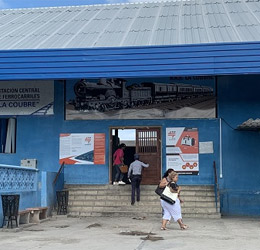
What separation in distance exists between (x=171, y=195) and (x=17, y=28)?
13.7 m

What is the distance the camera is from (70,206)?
55.8 feet

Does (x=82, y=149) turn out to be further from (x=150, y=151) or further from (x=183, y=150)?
(x=183, y=150)

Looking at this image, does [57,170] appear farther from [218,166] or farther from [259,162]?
[259,162]

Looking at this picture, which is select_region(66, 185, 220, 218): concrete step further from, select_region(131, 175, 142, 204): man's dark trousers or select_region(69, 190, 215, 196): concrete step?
select_region(131, 175, 142, 204): man's dark trousers

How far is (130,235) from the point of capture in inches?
445

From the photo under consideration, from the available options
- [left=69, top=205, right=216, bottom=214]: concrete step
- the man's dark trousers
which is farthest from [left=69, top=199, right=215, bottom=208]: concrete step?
the man's dark trousers

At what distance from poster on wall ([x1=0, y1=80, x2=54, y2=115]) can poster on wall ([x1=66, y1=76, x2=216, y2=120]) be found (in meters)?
0.83

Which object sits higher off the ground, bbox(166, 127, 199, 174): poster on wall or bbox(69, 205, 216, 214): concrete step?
bbox(166, 127, 199, 174): poster on wall

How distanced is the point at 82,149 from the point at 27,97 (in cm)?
311

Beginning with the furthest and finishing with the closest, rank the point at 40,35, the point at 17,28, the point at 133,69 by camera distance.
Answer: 1. the point at 17,28
2. the point at 40,35
3. the point at 133,69

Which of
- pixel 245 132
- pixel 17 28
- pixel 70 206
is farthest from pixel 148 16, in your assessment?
pixel 70 206

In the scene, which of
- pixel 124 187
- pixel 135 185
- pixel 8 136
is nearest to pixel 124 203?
pixel 135 185

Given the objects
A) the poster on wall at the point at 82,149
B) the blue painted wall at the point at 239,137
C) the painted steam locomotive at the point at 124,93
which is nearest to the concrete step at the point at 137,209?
the blue painted wall at the point at 239,137

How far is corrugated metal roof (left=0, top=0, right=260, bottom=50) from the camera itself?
61.0ft
